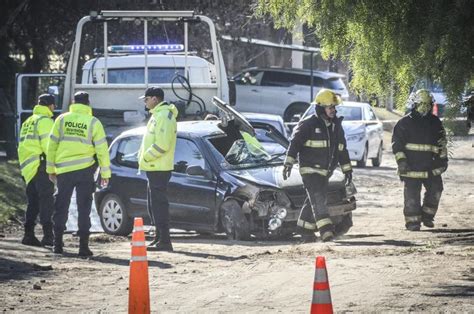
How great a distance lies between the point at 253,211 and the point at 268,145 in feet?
9.08

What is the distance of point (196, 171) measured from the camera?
16.0 metres

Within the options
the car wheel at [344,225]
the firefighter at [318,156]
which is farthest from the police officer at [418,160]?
the firefighter at [318,156]

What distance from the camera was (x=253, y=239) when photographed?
1581cm

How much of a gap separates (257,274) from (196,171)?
4085mm

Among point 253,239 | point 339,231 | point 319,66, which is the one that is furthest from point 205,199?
point 319,66

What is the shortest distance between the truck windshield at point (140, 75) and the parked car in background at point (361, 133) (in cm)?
893

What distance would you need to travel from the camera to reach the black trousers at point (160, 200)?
14688 mm

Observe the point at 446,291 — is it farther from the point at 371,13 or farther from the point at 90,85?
the point at 90,85

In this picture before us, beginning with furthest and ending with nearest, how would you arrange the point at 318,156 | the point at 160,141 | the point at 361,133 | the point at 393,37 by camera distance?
the point at 361,133 < the point at 318,156 < the point at 160,141 < the point at 393,37

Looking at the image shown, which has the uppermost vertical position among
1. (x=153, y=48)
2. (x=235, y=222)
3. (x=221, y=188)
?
(x=153, y=48)

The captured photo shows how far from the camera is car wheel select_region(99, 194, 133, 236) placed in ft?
55.5

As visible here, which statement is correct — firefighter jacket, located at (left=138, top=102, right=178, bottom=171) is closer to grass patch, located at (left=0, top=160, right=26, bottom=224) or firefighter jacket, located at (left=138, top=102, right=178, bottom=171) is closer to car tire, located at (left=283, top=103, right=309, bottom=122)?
grass patch, located at (left=0, top=160, right=26, bottom=224)

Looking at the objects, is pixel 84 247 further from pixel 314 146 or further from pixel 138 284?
pixel 138 284

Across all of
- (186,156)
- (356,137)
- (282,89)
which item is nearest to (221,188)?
(186,156)
